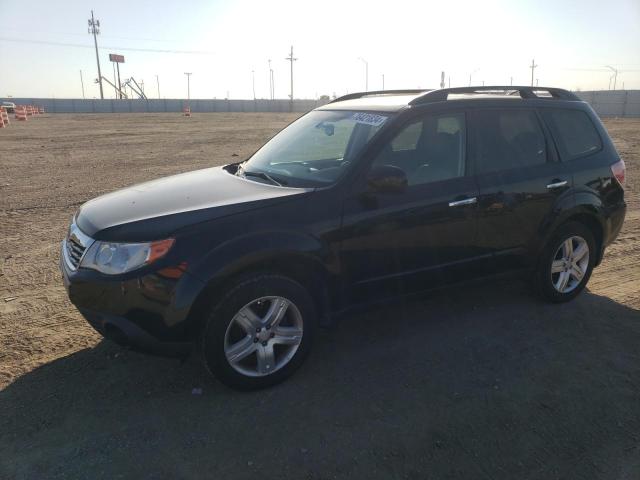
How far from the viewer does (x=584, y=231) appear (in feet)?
15.0

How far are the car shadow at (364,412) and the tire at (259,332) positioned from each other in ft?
0.47

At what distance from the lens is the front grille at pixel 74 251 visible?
125 inches

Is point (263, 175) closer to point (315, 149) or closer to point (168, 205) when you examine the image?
point (315, 149)

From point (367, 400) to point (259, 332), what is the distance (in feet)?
2.66

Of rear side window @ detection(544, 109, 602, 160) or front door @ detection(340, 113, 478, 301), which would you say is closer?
front door @ detection(340, 113, 478, 301)

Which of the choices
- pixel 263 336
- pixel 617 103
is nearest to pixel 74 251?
pixel 263 336

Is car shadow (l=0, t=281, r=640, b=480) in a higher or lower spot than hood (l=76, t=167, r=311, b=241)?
lower

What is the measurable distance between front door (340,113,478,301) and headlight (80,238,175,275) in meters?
1.18

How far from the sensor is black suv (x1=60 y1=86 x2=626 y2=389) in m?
2.95

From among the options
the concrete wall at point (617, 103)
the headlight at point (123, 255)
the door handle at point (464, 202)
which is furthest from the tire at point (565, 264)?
the concrete wall at point (617, 103)

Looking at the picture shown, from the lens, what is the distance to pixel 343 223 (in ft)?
10.9

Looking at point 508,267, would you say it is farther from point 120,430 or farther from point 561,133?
point 120,430

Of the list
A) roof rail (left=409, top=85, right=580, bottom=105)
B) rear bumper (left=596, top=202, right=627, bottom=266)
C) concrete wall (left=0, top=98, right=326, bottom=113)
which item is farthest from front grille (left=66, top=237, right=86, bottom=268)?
concrete wall (left=0, top=98, right=326, bottom=113)

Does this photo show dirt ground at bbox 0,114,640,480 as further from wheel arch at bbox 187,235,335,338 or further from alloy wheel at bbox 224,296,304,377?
wheel arch at bbox 187,235,335,338
